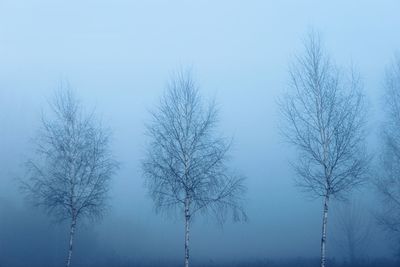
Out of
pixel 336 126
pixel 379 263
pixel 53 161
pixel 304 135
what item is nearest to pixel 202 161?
pixel 304 135

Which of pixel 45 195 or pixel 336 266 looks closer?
pixel 45 195

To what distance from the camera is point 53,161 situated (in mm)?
24609

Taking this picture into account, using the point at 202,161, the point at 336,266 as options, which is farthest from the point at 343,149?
the point at 336,266

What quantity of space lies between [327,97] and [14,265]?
24.2m

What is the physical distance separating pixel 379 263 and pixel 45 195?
21227 millimetres

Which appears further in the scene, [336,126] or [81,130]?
[81,130]

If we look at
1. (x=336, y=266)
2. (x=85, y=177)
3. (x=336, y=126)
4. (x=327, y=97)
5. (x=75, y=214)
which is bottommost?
(x=336, y=266)

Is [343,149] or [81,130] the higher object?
[81,130]

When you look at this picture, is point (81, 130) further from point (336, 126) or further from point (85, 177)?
point (336, 126)

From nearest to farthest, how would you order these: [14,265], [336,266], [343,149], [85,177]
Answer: [343,149] < [85,177] < [336,266] < [14,265]

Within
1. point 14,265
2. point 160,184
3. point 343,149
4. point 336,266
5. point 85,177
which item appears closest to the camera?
point 343,149

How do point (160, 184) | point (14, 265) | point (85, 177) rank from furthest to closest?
1. point (14, 265)
2. point (85, 177)
3. point (160, 184)

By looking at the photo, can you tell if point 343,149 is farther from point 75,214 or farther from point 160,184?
point 75,214

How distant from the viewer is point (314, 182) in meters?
21.3
